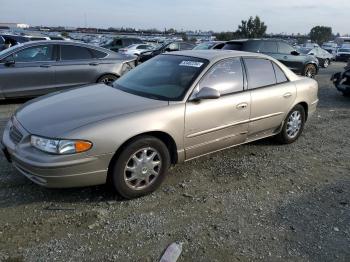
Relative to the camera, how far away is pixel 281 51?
1369 cm

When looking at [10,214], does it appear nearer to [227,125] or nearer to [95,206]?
[95,206]

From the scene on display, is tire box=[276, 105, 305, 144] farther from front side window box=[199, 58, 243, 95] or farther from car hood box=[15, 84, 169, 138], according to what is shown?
car hood box=[15, 84, 169, 138]

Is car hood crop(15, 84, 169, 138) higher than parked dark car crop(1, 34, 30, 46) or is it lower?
lower

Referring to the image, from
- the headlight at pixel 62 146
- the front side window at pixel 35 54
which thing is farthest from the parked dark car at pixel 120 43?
the headlight at pixel 62 146

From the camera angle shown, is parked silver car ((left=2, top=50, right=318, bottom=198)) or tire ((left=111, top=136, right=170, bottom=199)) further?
tire ((left=111, top=136, right=170, bottom=199))

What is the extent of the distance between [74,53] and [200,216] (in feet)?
20.6

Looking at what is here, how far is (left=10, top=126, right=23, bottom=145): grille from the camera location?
3817 mm

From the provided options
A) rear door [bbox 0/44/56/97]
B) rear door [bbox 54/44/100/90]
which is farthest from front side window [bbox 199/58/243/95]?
rear door [bbox 0/44/56/97]

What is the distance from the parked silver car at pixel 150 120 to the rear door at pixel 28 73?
3.83 m

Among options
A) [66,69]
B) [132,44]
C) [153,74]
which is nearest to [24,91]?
[66,69]

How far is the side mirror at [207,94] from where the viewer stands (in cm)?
428

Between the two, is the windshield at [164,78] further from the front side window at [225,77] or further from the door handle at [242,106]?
the door handle at [242,106]

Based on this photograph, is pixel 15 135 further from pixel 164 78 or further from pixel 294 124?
pixel 294 124

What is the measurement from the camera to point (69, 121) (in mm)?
3744
